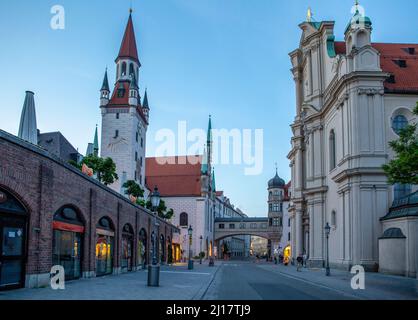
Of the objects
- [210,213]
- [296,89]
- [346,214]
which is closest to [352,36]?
[346,214]

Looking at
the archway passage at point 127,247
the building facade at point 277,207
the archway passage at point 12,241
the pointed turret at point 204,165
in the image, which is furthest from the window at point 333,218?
the pointed turret at point 204,165

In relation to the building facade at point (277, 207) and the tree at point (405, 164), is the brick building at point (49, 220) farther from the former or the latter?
the building facade at point (277, 207)

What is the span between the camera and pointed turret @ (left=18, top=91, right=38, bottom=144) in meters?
20.4

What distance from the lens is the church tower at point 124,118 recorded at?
7756 cm

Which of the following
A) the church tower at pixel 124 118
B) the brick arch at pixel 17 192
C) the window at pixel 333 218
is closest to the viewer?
the brick arch at pixel 17 192

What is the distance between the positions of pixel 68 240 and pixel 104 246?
20.3 feet

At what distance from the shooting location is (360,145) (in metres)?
39.2

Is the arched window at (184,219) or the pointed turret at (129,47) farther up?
the pointed turret at (129,47)

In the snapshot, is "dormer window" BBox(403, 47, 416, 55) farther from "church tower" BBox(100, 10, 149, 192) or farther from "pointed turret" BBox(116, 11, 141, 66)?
"pointed turret" BBox(116, 11, 141, 66)

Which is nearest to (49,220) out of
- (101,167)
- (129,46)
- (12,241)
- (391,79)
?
(12,241)

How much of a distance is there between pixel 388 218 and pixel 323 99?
18161mm

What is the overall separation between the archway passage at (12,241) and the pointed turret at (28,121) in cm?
351

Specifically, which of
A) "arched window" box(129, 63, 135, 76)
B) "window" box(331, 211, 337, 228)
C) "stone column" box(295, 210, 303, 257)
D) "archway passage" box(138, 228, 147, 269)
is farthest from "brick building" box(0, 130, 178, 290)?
"arched window" box(129, 63, 135, 76)

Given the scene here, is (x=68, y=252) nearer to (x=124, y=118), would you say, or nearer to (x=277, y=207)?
(x=124, y=118)
